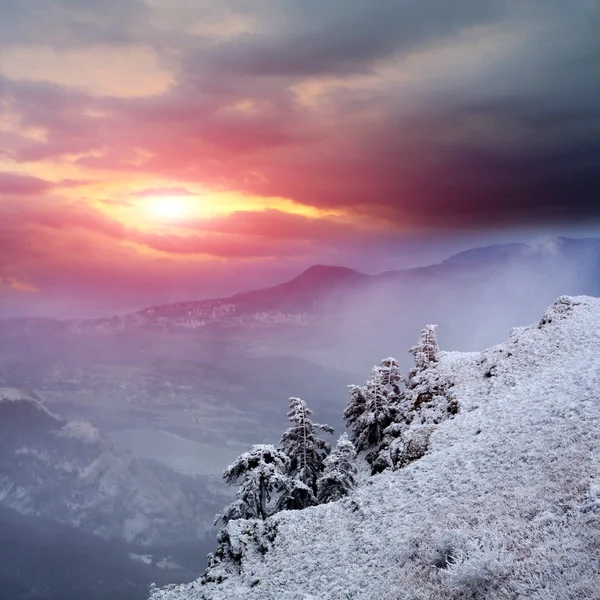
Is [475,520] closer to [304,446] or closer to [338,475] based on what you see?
[338,475]

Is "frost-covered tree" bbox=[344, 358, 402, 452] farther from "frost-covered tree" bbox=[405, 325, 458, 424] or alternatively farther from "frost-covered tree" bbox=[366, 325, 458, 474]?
"frost-covered tree" bbox=[405, 325, 458, 424]

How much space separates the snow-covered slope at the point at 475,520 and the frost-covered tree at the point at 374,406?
1257 centimetres

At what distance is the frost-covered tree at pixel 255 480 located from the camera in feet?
117

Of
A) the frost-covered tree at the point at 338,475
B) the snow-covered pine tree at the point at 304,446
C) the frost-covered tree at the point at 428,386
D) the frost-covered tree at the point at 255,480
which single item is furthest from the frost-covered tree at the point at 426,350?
the frost-covered tree at the point at 255,480

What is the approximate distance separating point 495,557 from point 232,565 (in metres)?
18.0

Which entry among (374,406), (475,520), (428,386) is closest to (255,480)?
(475,520)

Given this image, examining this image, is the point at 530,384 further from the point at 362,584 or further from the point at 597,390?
the point at 362,584

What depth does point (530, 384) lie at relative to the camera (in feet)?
121

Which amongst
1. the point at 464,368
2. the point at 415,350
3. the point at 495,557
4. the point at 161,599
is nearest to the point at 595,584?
the point at 495,557

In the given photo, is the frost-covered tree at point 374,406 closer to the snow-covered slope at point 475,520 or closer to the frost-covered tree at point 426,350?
the frost-covered tree at point 426,350

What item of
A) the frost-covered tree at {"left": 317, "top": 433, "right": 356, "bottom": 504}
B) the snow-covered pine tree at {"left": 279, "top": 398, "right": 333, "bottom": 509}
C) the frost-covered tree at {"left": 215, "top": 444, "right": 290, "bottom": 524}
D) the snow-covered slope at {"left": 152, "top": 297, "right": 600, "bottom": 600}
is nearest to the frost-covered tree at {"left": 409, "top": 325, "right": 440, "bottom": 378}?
the snow-covered slope at {"left": 152, "top": 297, "right": 600, "bottom": 600}

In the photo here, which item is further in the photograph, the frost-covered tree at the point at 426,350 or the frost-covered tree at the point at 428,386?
the frost-covered tree at the point at 426,350

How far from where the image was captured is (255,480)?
117 ft

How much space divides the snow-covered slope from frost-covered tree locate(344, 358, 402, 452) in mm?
12572
